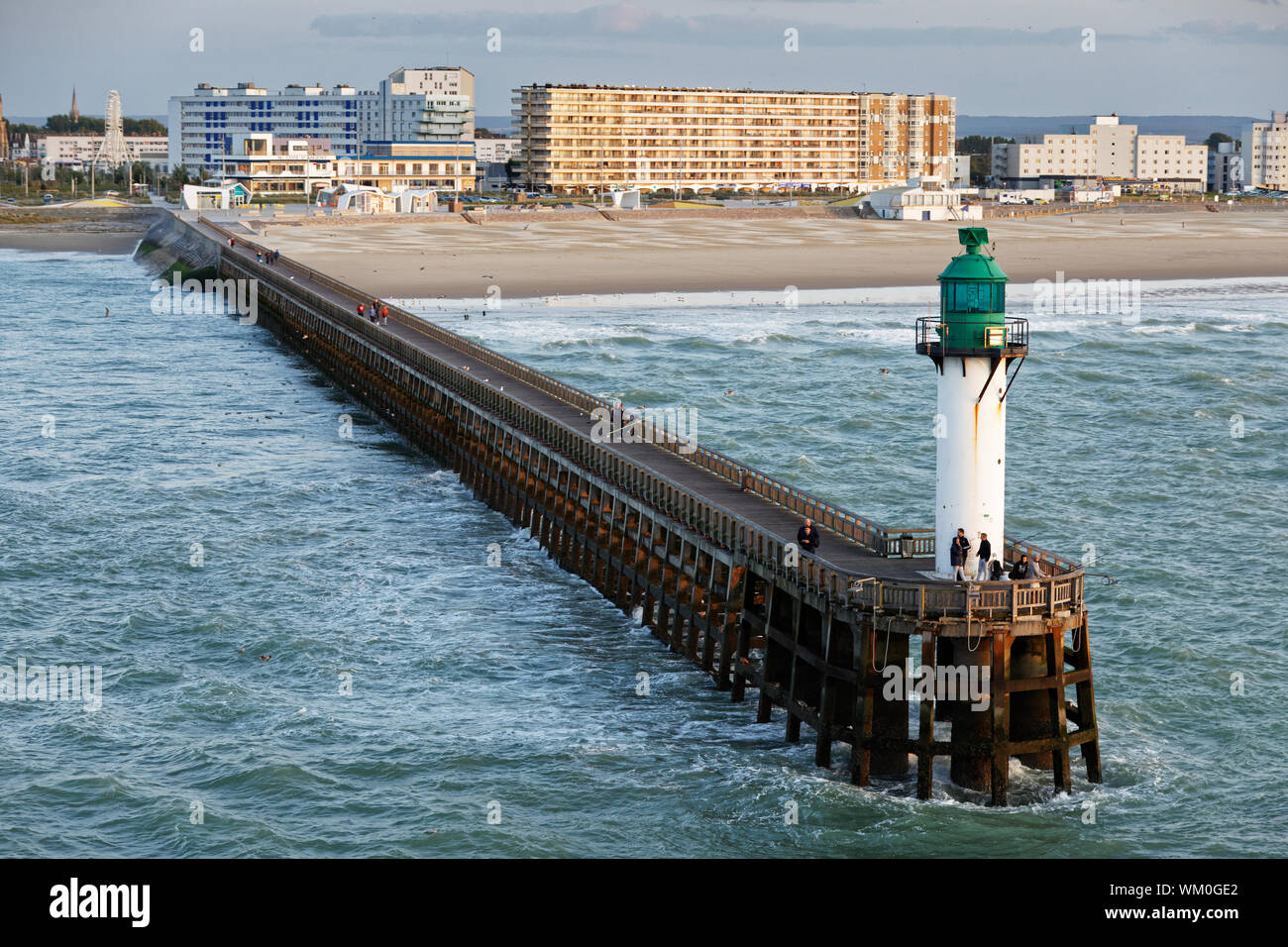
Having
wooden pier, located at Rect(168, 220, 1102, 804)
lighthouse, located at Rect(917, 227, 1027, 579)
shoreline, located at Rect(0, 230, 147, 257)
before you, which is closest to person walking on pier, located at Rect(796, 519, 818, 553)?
wooden pier, located at Rect(168, 220, 1102, 804)

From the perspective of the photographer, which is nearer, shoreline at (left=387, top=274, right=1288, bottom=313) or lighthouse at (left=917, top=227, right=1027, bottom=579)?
lighthouse at (left=917, top=227, right=1027, bottom=579)

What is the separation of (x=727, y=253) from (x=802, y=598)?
115m

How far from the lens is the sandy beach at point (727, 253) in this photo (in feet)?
397

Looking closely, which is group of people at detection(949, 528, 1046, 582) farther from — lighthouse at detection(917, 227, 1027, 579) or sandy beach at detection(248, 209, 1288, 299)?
sandy beach at detection(248, 209, 1288, 299)

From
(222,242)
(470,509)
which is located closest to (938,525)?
(470,509)

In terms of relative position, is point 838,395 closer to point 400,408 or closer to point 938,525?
point 400,408

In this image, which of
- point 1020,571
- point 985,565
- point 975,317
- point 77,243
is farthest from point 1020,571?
point 77,243

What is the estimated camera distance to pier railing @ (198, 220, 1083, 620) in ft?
91.4

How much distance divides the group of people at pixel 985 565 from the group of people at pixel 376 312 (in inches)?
1977

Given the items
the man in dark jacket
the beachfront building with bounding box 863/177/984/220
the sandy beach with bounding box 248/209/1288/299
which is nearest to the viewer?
the man in dark jacket

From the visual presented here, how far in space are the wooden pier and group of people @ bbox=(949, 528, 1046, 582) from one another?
59 cm

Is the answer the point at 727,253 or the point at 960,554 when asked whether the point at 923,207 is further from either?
the point at 960,554

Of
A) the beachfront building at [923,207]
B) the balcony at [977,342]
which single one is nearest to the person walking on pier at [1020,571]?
the balcony at [977,342]

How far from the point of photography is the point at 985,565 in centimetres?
2908
